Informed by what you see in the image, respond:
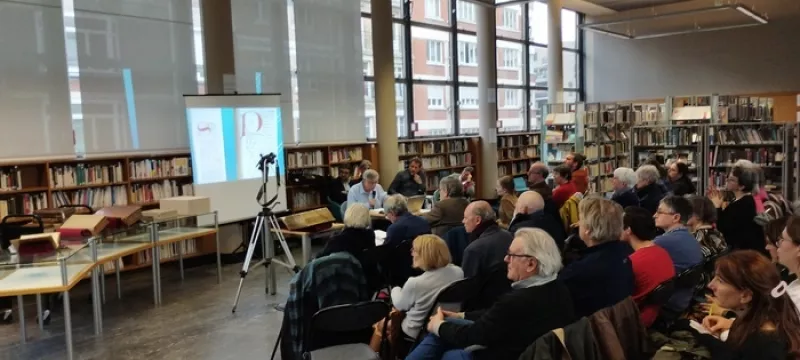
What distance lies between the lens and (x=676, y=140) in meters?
10.4

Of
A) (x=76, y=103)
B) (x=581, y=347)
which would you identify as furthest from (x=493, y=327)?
(x=76, y=103)

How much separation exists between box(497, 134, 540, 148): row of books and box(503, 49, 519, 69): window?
192 cm

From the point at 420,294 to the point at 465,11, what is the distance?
1158cm

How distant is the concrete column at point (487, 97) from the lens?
43.0ft

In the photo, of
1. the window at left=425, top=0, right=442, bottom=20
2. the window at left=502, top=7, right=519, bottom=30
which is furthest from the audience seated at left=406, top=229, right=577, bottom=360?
the window at left=502, top=7, right=519, bottom=30

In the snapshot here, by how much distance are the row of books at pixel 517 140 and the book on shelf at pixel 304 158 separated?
567 centimetres

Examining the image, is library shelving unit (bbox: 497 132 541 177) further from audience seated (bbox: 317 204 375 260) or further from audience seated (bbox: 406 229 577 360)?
audience seated (bbox: 406 229 577 360)

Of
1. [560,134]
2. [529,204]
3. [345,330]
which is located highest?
[560,134]

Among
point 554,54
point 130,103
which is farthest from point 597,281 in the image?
point 554,54

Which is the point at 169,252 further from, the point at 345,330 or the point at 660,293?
the point at 660,293

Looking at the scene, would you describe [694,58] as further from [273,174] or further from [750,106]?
[273,174]

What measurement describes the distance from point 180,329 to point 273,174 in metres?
3.24

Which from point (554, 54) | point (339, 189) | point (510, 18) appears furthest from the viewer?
point (510, 18)

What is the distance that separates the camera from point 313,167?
32.7 feet
